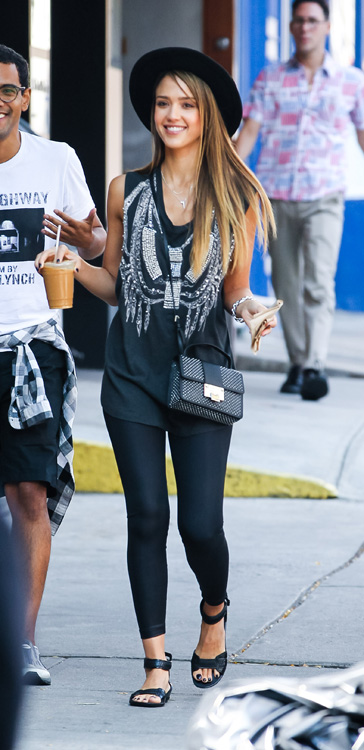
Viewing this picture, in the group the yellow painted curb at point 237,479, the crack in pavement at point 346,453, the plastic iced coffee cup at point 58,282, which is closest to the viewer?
the plastic iced coffee cup at point 58,282

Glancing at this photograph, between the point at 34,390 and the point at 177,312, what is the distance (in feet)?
1.80

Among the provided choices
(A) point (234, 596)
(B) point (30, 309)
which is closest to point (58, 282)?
(B) point (30, 309)

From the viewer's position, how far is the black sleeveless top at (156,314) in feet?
13.5

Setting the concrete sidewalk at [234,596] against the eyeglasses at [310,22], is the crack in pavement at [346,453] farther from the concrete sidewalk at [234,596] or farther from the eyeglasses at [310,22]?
the eyeglasses at [310,22]

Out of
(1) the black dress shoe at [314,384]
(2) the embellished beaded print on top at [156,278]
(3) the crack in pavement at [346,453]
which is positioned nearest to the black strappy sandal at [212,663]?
(2) the embellished beaded print on top at [156,278]

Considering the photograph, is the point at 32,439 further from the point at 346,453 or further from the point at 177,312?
the point at 346,453

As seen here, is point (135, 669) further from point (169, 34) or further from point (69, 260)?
point (169, 34)

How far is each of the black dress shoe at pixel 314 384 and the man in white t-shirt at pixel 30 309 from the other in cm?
440

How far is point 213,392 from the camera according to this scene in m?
4.10

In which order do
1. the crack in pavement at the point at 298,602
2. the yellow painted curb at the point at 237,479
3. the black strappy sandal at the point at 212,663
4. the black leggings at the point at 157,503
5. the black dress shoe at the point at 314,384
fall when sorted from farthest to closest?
the black dress shoe at the point at 314,384, the yellow painted curb at the point at 237,479, the crack in pavement at the point at 298,602, the black strappy sandal at the point at 212,663, the black leggings at the point at 157,503

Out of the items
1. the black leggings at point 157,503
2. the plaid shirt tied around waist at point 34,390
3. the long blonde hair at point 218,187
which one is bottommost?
the black leggings at point 157,503

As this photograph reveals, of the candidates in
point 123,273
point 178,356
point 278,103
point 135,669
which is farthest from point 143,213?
point 278,103

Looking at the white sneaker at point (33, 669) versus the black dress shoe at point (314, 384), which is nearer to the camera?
the white sneaker at point (33, 669)

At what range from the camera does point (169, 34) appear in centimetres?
1046
